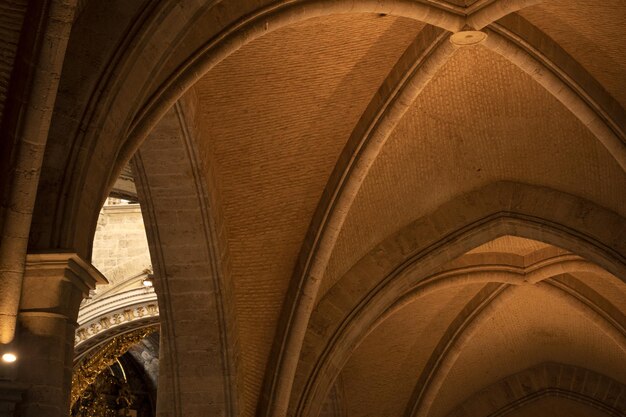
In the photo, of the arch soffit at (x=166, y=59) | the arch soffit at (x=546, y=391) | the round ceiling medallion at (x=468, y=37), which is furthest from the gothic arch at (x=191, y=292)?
the arch soffit at (x=546, y=391)

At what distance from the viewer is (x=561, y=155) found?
40.7ft

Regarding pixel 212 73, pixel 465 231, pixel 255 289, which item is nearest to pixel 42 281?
pixel 212 73

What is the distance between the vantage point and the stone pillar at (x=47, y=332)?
611 cm

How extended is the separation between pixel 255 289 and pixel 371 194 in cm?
177

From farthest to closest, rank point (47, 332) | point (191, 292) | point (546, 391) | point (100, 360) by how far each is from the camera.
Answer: point (546, 391) → point (100, 360) → point (191, 292) → point (47, 332)

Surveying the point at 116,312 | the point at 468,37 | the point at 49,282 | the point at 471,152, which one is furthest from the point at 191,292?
the point at 116,312

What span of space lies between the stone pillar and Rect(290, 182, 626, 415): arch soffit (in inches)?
249

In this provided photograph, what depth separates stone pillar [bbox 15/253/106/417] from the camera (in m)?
6.11

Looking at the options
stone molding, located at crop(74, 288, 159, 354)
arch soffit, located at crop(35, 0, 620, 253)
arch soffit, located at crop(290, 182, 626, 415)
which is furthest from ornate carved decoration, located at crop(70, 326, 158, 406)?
arch soffit, located at crop(35, 0, 620, 253)

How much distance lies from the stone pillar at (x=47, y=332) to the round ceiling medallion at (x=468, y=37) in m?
5.02

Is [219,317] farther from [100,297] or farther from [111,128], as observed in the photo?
[100,297]

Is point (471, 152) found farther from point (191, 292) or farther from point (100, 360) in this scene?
point (100, 360)

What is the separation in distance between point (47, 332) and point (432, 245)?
731 centimetres

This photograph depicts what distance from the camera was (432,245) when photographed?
13.0 metres
